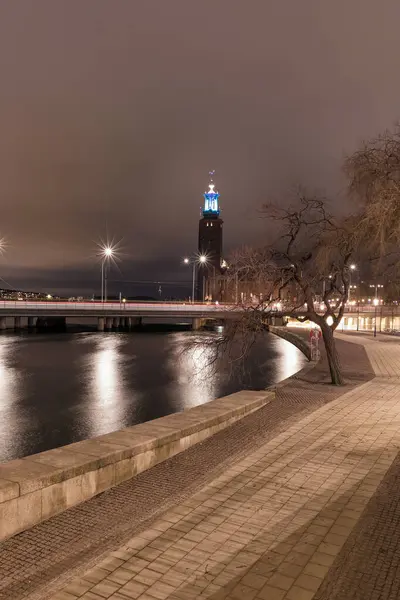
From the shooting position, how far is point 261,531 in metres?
5.82

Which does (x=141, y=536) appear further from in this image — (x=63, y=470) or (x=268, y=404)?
(x=268, y=404)

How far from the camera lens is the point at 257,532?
19.0 feet

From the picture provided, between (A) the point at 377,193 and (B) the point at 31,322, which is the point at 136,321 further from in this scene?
(A) the point at 377,193

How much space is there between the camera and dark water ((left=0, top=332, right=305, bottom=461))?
17.0m

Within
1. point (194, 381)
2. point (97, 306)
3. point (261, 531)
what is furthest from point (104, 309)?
point (261, 531)

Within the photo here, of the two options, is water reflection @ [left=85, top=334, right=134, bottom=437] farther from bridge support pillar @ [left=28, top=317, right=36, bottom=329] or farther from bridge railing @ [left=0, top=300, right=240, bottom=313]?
bridge support pillar @ [left=28, top=317, right=36, bottom=329]

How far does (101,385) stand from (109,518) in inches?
817

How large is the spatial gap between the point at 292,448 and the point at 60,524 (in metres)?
4.83

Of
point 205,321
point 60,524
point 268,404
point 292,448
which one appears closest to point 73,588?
point 60,524

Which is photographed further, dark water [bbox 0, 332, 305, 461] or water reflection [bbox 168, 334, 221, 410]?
water reflection [bbox 168, 334, 221, 410]

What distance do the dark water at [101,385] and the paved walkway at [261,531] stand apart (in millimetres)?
7670

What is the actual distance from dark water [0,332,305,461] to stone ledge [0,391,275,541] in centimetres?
674

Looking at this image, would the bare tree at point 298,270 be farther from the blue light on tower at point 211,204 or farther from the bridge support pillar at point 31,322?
the blue light on tower at point 211,204

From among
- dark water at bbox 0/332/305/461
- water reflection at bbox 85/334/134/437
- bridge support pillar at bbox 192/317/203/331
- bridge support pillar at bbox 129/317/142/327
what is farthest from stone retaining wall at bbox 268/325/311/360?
bridge support pillar at bbox 129/317/142/327
